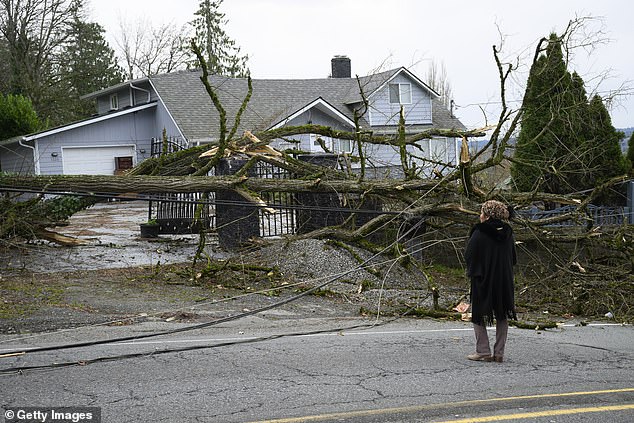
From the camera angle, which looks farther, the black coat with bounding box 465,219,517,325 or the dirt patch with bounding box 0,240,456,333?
the dirt patch with bounding box 0,240,456,333

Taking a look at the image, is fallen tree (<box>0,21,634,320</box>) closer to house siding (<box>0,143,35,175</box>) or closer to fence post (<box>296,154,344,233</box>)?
fence post (<box>296,154,344,233</box>)

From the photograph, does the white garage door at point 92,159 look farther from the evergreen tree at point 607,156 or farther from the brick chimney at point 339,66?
the evergreen tree at point 607,156

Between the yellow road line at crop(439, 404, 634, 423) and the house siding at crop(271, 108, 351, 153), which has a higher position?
the house siding at crop(271, 108, 351, 153)

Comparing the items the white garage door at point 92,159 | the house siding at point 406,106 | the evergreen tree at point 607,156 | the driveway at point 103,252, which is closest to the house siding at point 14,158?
the white garage door at point 92,159

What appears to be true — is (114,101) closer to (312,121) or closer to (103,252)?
(312,121)

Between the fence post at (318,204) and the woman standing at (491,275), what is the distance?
8299mm

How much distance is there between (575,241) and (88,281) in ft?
26.0

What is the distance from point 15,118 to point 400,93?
54.8ft

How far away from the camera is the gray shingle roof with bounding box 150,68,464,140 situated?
30.1 metres

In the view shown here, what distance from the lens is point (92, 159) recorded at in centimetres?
3234

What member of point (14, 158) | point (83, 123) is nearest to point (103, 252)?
point (83, 123)

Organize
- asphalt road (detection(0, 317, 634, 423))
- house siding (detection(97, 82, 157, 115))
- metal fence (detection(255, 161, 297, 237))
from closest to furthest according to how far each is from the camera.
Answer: asphalt road (detection(0, 317, 634, 423)), metal fence (detection(255, 161, 297, 237)), house siding (detection(97, 82, 157, 115))
